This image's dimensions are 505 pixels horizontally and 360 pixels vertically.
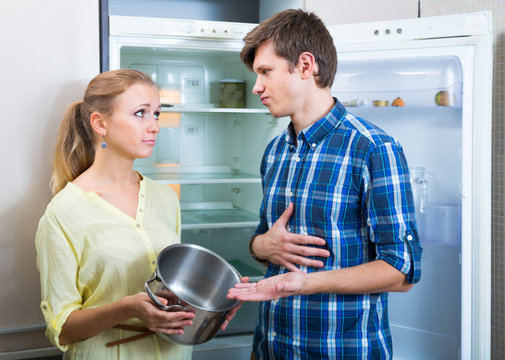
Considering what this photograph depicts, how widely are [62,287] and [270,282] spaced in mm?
475

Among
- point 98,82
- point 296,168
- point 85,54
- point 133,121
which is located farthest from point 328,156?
point 85,54

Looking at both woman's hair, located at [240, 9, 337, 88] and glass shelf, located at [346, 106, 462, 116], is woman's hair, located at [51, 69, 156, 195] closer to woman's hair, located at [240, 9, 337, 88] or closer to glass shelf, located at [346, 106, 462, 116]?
woman's hair, located at [240, 9, 337, 88]

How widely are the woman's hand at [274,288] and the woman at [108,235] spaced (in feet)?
0.39

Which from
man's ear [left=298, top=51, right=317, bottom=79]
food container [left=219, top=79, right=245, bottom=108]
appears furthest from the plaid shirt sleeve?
food container [left=219, top=79, right=245, bottom=108]

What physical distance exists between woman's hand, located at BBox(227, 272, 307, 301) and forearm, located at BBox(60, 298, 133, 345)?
0.24 meters

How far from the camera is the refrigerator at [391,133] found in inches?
66.7

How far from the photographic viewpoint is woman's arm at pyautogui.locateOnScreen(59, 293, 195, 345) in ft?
3.53

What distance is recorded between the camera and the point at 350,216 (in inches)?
44.6

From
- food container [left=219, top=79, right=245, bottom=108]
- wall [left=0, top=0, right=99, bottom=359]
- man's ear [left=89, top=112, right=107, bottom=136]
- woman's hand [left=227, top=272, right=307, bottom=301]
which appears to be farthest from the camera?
food container [left=219, top=79, right=245, bottom=108]

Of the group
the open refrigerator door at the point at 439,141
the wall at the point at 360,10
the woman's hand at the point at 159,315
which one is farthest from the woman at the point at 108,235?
the wall at the point at 360,10

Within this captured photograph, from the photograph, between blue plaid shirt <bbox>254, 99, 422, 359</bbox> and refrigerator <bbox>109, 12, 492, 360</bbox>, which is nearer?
blue plaid shirt <bbox>254, 99, 422, 359</bbox>

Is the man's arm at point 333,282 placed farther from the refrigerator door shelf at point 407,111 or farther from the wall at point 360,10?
the wall at point 360,10

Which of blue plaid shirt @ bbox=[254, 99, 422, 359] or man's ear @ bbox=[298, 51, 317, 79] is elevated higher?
man's ear @ bbox=[298, 51, 317, 79]

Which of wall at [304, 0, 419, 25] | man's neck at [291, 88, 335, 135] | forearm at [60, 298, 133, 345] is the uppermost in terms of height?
wall at [304, 0, 419, 25]
